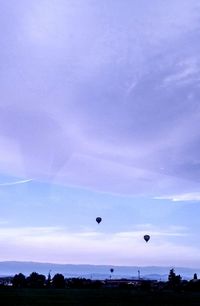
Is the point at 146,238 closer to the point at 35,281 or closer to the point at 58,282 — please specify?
the point at 58,282

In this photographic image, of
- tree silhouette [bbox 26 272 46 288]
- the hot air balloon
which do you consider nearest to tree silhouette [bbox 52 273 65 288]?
tree silhouette [bbox 26 272 46 288]

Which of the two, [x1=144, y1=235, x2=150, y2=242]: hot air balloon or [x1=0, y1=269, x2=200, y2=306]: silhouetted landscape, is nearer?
[x1=0, y1=269, x2=200, y2=306]: silhouetted landscape

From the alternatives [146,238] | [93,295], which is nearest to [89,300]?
[93,295]

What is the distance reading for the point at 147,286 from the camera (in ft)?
368

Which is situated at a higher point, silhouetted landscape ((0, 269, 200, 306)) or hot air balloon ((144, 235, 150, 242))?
hot air balloon ((144, 235, 150, 242))

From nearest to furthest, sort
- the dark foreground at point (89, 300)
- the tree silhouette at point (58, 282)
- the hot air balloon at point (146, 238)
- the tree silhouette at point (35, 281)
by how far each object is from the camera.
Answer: the dark foreground at point (89, 300), the hot air balloon at point (146, 238), the tree silhouette at point (35, 281), the tree silhouette at point (58, 282)

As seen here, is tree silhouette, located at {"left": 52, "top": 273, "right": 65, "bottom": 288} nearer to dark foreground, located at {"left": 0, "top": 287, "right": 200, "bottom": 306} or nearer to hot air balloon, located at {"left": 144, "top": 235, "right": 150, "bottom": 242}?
hot air balloon, located at {"left": 144, "top": 235, "right": 150, "bottom": 242}

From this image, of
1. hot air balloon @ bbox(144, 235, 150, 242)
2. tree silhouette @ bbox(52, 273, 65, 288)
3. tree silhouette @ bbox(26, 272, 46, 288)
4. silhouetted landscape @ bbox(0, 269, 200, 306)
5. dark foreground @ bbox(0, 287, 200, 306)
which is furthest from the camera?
tree silhouette @ bbox(52, 273, 65, 288)

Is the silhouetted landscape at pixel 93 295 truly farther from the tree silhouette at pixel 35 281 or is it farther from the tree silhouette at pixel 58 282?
the tree silhouette at pixel 35 281

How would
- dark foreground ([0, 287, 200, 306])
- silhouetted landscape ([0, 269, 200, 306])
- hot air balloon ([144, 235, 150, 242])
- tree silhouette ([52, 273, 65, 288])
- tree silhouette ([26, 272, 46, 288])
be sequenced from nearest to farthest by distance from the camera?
1. dark foreground ([0, 287, 200, 306])
2. silhouetted landscape ([0, 269, 200, 306])
3. hot air balloon ([144, 235, 150, 242])
4. tree silhouette ([26, 272, 46, 288])
5. tree silhouette ([52, 273, 65, 288])

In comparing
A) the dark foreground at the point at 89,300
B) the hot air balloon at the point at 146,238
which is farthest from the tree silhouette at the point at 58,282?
the dark foreground at the point at 89,300

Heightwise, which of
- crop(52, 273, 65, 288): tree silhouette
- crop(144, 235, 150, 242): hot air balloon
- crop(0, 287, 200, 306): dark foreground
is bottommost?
crop(0, 287, 200, 306): dark foreground

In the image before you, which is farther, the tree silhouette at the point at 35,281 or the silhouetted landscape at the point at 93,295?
the tree silhouette at the point at 35,281

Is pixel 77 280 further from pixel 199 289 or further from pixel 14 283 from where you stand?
pixel 199 289
